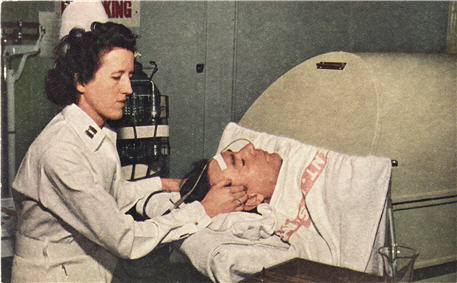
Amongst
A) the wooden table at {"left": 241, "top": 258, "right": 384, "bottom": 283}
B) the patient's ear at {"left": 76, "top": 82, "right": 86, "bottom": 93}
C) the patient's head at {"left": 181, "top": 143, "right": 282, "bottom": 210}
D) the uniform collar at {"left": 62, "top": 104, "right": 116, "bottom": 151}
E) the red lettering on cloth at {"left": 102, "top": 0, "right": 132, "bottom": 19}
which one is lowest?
the wooden table at {"left": 241, "top": 258, "right": 384, "bottom": 283}

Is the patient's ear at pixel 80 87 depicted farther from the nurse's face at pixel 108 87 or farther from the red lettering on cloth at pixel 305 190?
the red lettering on cloth at pixel 305 190

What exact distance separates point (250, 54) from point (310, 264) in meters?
1.67

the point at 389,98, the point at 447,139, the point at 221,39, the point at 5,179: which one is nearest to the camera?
the point at 389,98

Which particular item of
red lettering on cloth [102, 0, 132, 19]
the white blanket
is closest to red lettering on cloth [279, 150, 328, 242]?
the white blanket

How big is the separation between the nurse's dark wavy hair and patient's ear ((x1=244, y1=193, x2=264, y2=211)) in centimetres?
72

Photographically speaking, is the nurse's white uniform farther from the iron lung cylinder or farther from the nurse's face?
the iron lung cylinder

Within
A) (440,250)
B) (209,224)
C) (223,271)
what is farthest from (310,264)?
(440,250)

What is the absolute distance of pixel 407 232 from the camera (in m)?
2.34

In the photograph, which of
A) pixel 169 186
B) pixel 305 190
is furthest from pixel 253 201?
pixel 169 186

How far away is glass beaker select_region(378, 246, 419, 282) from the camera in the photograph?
1.33 meters

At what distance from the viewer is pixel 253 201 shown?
1.99m

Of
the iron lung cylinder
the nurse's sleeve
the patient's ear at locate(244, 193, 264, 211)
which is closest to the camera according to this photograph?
the nurse's sleeve

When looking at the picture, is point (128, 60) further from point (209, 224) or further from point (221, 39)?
point (221, 39)

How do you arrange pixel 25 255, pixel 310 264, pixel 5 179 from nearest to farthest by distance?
pixel 310 264, pixel 25 255, pixel 5 179
